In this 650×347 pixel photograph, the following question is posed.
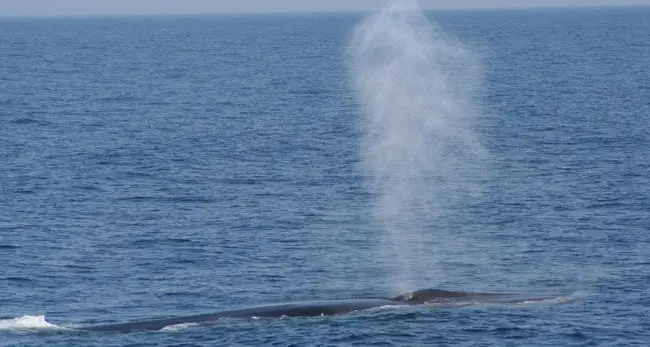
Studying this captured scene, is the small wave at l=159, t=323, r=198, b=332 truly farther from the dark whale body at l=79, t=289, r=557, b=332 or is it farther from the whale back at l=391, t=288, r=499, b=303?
the whale back at l=391, t=288, r=499, b=303

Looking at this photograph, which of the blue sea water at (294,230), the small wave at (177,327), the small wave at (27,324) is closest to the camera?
the small wave at (177,327)

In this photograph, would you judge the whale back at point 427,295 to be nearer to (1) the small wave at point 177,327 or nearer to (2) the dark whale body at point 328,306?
(2) the dark whale body at point 328,306

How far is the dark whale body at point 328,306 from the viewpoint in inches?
2471

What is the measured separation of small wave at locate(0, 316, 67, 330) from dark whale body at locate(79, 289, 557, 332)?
6.57 feet

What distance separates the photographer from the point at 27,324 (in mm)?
62969

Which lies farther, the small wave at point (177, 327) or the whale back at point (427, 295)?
the whale back at point (427, 295)

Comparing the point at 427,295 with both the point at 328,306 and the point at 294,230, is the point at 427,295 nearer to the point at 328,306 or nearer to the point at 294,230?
the point at 328,306

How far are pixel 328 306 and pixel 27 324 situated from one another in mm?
15868

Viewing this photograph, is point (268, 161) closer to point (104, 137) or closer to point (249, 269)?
point (104, 137)

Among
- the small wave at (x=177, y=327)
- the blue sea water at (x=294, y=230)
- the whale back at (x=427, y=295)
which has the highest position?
the blue sea water at (x=294, y=230)

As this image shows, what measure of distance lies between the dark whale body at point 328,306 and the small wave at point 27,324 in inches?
78.8

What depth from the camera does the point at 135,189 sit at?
103 meters

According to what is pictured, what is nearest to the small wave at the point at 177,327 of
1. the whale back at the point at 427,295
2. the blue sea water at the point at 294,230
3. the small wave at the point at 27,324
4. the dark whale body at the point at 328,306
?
the dark whale body at the point at 328,306

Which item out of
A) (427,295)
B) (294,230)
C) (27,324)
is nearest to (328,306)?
(427,295)
